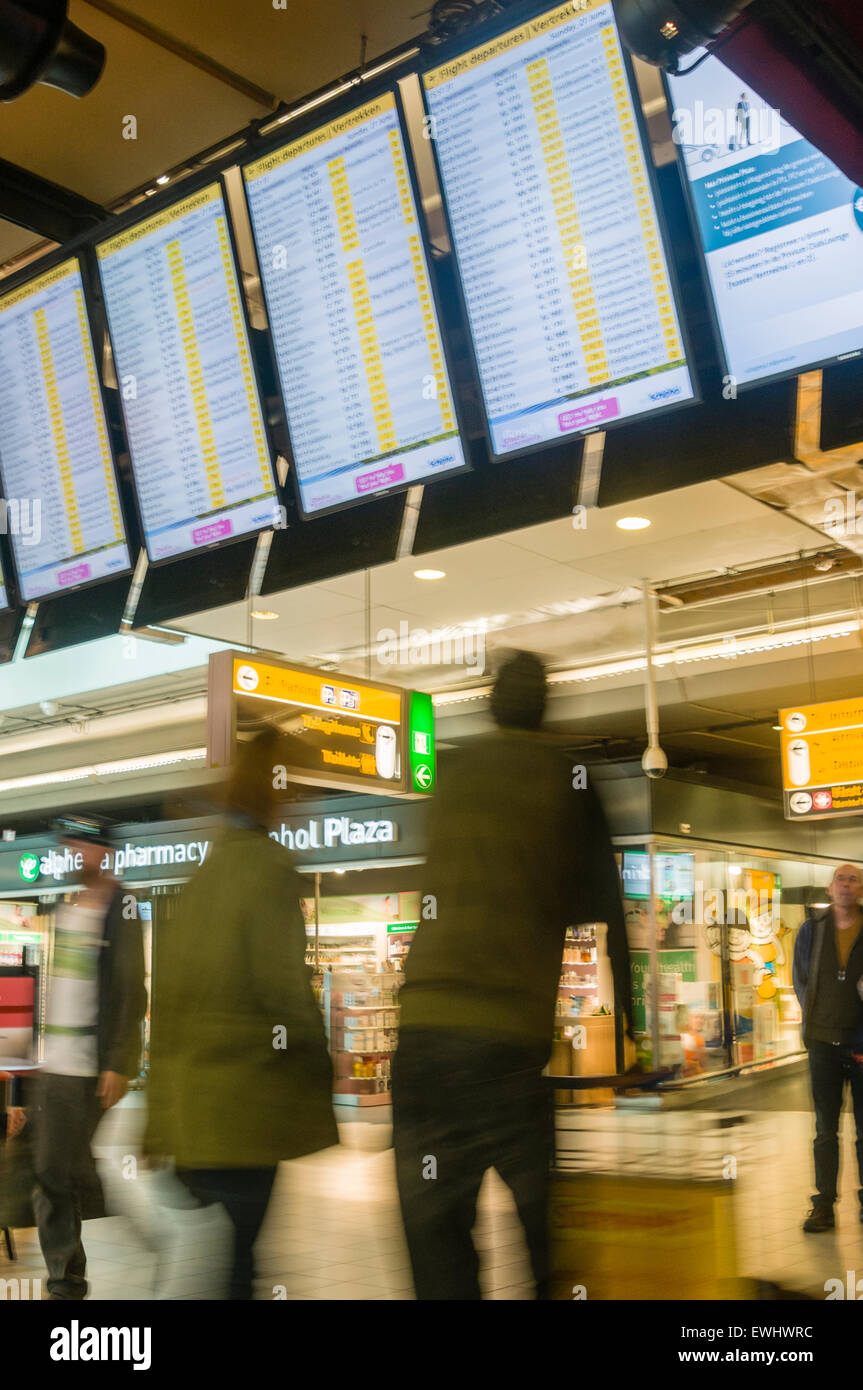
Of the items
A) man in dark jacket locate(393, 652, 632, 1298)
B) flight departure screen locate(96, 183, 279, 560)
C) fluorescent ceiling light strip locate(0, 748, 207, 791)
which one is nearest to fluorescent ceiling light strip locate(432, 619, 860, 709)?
fluorescent ceiling light strip locate(0, 748, 207, 791)

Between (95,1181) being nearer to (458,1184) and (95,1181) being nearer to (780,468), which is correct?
(458,1184)

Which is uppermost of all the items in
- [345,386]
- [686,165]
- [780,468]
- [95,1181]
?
[780,468]

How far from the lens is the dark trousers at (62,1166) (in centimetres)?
441

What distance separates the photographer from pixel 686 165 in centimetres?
271

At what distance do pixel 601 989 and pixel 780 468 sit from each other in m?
7.44

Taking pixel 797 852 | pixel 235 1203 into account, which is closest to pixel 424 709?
pixel 235 1203

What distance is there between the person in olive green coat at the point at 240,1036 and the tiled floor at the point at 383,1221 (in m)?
0.15

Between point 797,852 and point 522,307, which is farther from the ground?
point 522,307

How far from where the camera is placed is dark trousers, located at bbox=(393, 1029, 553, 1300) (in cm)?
231

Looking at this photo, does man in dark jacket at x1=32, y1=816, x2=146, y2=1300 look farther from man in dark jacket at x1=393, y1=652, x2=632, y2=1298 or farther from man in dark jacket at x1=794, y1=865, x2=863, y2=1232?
man in dark jacket at x1=794, y1=865, x2=863, y2=1232

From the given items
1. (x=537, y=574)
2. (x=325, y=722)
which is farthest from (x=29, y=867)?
(x=325, y=722)

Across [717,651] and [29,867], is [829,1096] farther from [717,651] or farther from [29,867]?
[29,867]

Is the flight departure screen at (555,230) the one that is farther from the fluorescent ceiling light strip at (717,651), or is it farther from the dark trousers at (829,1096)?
the fluorescent ceiling light strip at (717,651)

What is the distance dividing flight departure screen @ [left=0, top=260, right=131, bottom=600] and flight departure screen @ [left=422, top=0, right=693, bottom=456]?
4.56 feet
